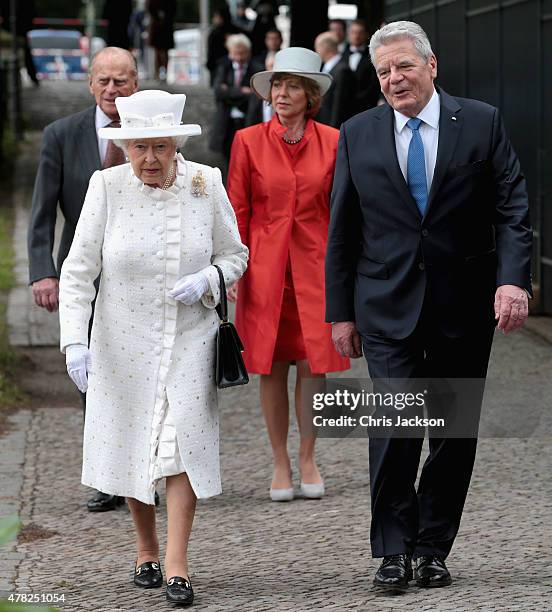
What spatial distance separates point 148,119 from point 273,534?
1.89m

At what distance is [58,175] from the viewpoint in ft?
22.6

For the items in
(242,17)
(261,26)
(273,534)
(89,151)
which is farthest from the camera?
(242,17)

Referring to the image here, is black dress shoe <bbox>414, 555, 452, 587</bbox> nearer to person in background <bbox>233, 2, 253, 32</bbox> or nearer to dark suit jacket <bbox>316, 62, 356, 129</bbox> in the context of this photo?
dark suit jacket <bbox>316, 62, 356, 129</bbox>

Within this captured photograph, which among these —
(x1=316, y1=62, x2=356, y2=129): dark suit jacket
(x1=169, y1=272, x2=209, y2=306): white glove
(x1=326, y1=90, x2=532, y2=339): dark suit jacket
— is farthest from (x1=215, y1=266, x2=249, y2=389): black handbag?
(x1=316, y1=62, x2=356, y2=129): dark suit jacket

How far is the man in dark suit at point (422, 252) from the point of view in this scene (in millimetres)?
5410

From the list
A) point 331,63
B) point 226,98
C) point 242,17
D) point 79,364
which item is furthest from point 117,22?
point 79,364

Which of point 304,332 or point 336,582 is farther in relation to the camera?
point 304,332

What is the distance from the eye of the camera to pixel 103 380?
556 cm

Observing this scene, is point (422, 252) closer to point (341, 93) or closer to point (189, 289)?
point (189, 289)

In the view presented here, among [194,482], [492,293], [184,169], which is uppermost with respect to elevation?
[184,169]

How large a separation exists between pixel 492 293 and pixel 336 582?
3.78 feet

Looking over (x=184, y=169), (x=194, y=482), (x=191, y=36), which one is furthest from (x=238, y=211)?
(x=191, y=36)

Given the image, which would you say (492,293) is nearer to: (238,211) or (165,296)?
(165,296)

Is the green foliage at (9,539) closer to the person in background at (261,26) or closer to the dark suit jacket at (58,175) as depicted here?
the dark suit jacket at (58,175)
